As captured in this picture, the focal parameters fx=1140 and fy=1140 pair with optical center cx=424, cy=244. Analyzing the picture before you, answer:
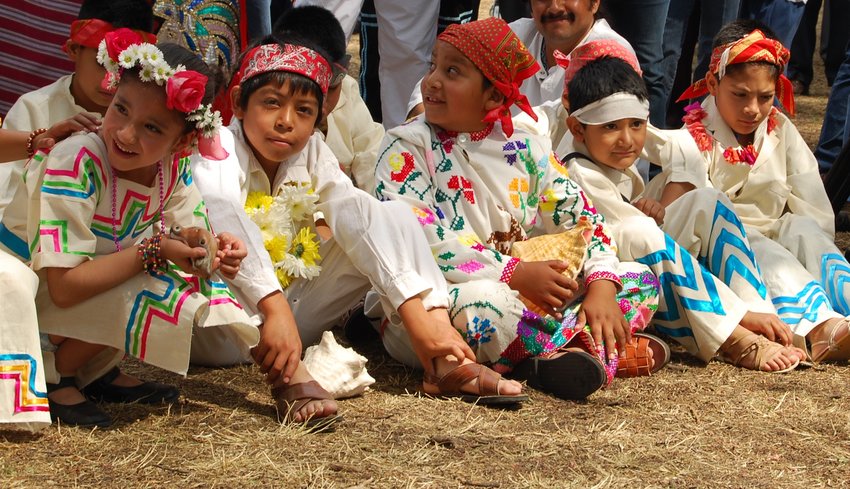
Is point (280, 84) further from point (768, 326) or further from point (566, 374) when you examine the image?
point (768, 326)

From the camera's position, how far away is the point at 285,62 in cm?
344

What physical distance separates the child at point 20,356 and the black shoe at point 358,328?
131 centimetres

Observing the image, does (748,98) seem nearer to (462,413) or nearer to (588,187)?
(588,187)

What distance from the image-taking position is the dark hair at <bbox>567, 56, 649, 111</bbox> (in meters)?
4.02

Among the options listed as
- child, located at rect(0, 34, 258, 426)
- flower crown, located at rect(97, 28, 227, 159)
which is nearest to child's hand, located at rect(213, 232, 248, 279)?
child, located at rect(0, 34, 258, 426)

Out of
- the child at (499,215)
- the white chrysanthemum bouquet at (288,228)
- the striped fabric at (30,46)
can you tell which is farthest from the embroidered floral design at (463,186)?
the striped fabric at (30,46)

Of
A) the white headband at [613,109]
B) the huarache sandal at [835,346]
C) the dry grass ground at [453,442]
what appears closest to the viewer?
the dry grass ground at [453,442]

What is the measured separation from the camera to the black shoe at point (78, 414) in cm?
283

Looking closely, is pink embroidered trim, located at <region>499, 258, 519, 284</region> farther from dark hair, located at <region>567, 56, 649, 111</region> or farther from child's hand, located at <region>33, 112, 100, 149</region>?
child's hand, located at <region>33, 112, 100, 149</region>

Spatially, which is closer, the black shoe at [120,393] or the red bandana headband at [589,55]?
the black shoe at [120,393]

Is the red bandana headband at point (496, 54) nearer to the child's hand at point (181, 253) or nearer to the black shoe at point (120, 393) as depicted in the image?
the child's hand at point (181, 253)

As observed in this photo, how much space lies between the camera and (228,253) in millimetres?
2869

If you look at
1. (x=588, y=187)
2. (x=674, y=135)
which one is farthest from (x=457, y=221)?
(x=674, y=135)

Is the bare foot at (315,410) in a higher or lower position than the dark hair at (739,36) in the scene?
lower
